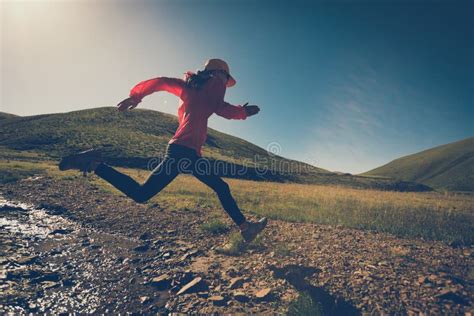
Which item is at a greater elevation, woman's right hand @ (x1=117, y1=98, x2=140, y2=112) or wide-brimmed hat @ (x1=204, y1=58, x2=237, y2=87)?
wide-brimmed hat @ (x1=204, y1=58, x2=237, y2=87)

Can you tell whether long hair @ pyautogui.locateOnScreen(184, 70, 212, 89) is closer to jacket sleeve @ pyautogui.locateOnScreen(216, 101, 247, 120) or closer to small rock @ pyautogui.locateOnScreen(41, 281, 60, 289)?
jacket sleeve @ pyautogui.locateOnScreen(216, 101, 247, 120)

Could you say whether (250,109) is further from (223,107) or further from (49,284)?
Answer: (49,284)

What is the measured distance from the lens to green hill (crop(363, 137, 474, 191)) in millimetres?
130625

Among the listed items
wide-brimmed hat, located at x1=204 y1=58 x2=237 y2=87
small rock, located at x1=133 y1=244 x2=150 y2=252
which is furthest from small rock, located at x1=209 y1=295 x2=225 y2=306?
wide-brimmed hat, located at x1=204 y1=58 x2=237 y2=87

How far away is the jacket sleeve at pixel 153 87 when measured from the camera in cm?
489

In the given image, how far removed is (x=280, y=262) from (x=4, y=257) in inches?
182

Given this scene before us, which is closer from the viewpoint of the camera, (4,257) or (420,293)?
(420,293)

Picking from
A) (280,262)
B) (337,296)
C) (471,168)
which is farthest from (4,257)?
(471,168)

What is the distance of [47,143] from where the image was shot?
52.3 metres

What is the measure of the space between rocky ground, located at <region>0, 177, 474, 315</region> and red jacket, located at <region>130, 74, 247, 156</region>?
212 centimetres

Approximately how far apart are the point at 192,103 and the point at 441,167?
185 metres

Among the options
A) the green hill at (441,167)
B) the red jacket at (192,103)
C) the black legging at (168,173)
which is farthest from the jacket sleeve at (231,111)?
the green hill at (441,167)

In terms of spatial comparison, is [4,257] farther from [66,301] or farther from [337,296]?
[337,296]

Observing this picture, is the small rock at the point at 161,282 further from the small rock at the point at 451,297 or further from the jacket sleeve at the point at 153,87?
the small rock at the point at 451,297
